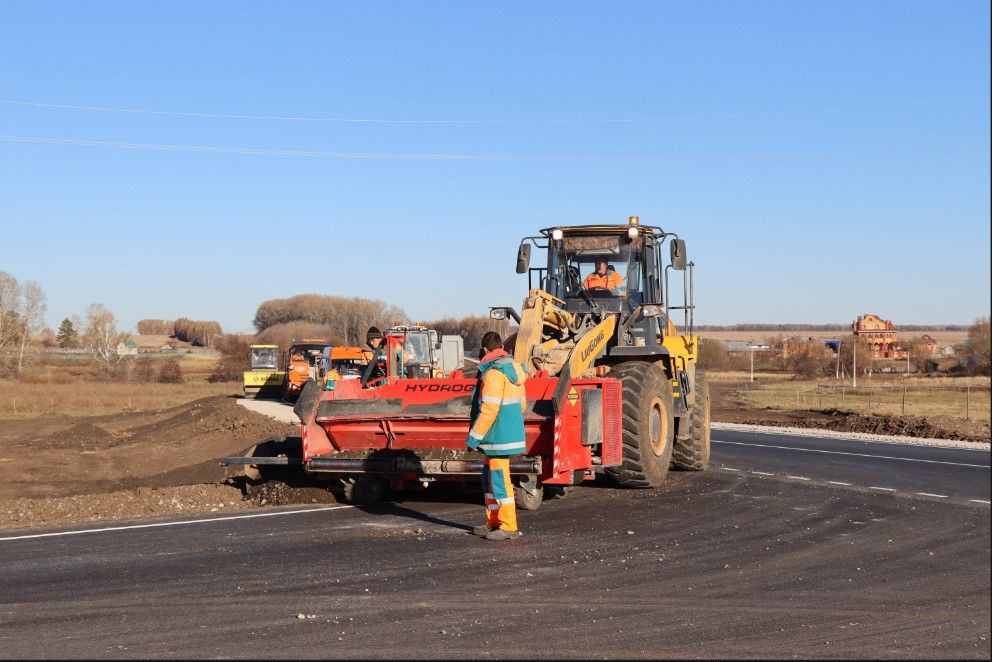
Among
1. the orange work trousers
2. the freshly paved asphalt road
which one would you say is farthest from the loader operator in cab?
the orange work trousers

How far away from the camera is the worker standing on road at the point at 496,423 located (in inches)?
408

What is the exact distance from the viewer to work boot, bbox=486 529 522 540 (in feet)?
33.2

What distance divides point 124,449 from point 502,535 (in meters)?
16.2

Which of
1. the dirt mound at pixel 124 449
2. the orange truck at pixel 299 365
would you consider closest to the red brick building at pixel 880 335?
the dirt mound at pixel 124 449

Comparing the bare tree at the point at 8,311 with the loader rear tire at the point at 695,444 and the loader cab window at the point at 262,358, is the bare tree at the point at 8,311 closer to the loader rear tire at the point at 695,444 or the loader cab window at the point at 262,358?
the loader cab window at the point at 262,358

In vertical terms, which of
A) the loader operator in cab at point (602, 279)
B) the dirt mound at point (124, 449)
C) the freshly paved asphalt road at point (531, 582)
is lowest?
the dirt mound at point (124, 449)

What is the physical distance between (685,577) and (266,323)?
101 meters

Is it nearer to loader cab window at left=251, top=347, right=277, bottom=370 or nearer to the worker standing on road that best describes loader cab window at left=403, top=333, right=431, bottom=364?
the worker standing on road

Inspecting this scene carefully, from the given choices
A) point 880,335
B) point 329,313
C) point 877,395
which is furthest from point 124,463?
point 329,313

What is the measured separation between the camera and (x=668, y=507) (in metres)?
12.2

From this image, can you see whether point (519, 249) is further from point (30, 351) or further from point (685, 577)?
point (30, 351)

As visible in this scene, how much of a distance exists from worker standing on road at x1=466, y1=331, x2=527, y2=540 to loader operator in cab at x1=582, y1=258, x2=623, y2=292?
A: 4.78 meters

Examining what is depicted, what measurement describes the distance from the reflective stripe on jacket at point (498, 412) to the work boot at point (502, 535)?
0.73 meters

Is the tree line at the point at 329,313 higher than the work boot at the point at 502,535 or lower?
higher
